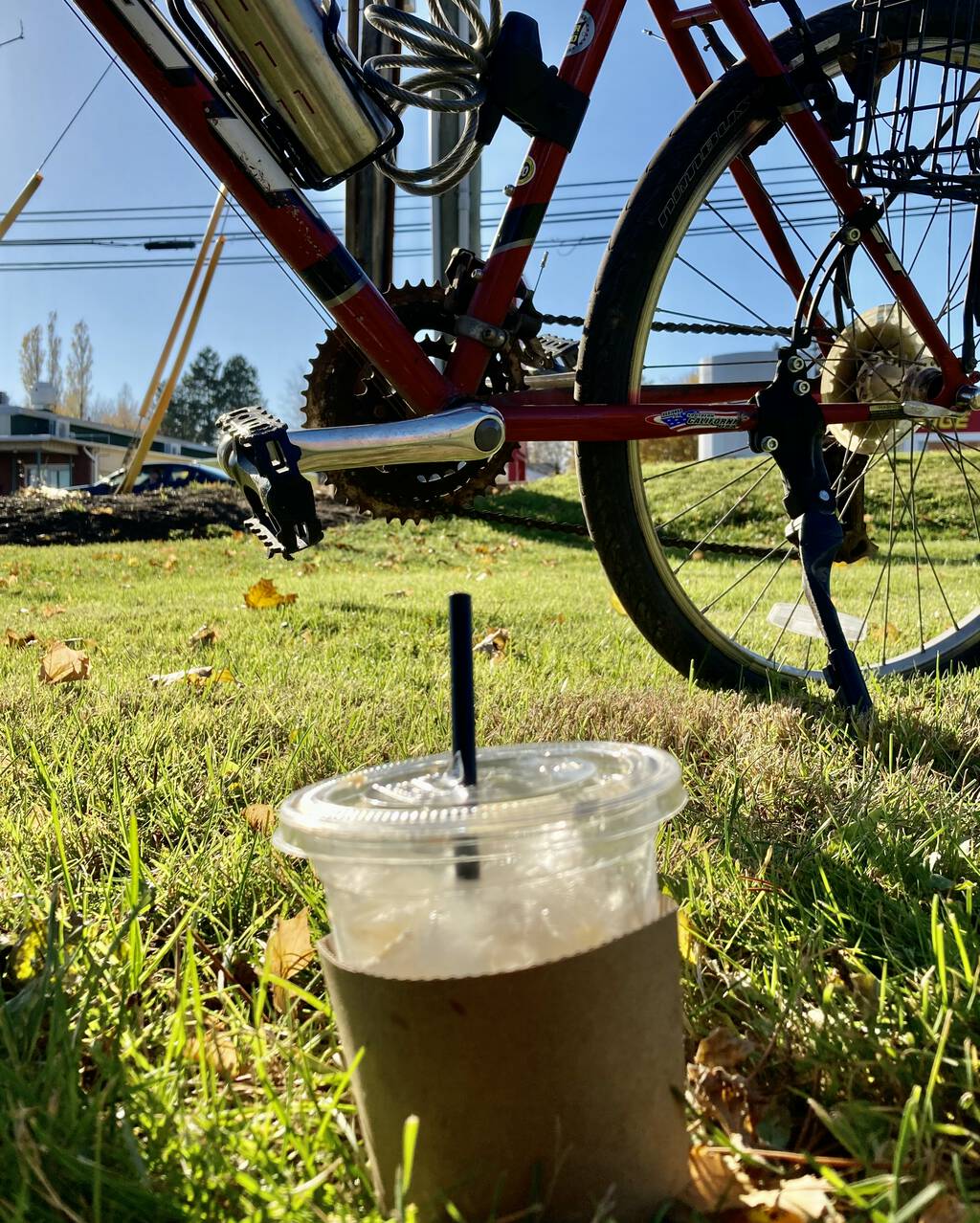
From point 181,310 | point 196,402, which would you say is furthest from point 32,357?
point 181,310

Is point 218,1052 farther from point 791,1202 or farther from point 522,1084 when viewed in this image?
point 791,1202

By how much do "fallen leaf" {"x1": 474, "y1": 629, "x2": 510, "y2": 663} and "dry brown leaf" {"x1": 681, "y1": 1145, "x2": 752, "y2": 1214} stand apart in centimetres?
175

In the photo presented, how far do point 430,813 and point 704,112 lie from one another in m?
1.82

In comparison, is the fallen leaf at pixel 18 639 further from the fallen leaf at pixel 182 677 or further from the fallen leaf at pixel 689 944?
the fallen leaf at pixel 689 944

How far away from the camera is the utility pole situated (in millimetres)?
2184

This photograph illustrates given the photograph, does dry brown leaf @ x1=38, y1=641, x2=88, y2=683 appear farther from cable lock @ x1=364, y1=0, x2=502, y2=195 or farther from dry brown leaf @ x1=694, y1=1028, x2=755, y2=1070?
dry brown leaf @ x1=694, y1=1028, x2=755, y2=1070

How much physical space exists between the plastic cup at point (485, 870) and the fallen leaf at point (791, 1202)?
21cm

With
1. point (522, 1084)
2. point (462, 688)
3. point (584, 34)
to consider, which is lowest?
point (522, 1084)

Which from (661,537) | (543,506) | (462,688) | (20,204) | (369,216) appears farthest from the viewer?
(543,506)

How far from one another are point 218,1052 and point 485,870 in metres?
0.40

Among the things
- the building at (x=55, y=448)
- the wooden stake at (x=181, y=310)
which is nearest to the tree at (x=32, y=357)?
the building at (x=55, y=448)

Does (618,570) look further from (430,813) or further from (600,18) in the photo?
(430,813)

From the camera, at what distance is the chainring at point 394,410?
1.86 metres

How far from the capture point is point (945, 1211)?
60 centimetres
